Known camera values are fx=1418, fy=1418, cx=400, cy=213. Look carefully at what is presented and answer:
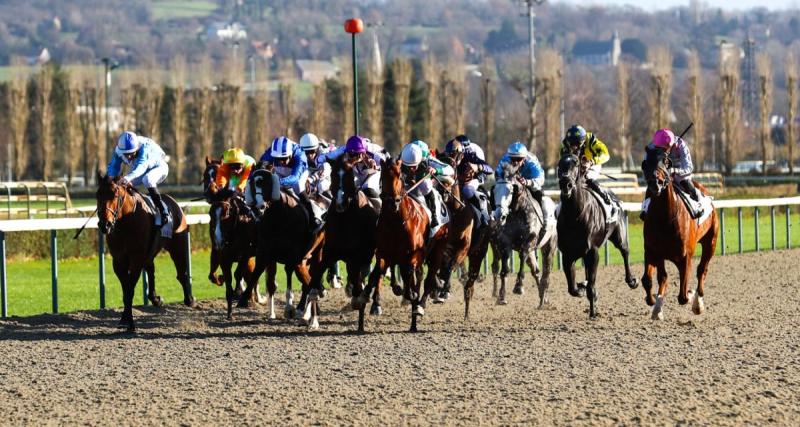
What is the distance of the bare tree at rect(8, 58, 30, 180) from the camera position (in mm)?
52500

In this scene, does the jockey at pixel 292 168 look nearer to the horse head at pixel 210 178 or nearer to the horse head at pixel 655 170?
the horse head at pixel 210 178

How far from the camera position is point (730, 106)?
164ft

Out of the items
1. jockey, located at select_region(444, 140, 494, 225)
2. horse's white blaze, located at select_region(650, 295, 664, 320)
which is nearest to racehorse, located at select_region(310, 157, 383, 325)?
jockey, located at select_region(444, 140, 494, 225)

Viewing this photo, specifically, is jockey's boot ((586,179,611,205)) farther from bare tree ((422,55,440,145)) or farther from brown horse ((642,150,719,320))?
bare tree ((422,55,440,145))

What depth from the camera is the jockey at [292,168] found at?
11586 mm

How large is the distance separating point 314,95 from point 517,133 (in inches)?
774

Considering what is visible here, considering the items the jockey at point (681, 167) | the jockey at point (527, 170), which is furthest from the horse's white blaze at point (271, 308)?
the jockey at point (681, 167)

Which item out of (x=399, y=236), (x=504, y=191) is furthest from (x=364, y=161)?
(x=504, y=191)

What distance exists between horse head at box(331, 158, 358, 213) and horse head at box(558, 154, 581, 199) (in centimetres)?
184

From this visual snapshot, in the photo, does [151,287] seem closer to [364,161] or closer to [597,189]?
[364,161]

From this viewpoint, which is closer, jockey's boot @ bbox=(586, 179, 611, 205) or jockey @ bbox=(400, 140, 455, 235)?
jockey @ bbox=(400, 140, 455, 235)

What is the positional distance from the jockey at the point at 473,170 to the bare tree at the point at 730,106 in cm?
3653

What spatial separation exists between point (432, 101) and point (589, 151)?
40864 millimetres

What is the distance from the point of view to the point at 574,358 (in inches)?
356
